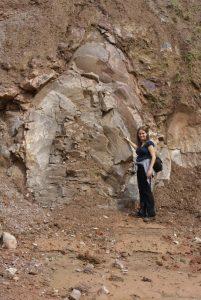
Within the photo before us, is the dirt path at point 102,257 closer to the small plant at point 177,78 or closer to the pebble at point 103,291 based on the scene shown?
the pebble at point 103,291

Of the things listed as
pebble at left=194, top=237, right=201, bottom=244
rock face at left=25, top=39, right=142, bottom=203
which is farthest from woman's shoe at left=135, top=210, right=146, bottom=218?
pebble at left=194, top=237, right=201, bottom=244

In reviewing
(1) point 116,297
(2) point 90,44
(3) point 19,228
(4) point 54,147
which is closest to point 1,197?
(3) point 19,228

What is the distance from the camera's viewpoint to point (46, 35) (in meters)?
9.73

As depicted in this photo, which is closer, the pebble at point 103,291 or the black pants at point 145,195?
the pebble at point 103,291

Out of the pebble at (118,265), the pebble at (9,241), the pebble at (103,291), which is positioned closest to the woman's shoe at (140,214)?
the pebble at (118,265)

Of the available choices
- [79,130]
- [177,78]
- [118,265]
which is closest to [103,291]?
[118,265]

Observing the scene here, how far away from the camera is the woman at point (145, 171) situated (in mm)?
8133

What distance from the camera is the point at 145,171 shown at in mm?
8141

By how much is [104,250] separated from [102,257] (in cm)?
26

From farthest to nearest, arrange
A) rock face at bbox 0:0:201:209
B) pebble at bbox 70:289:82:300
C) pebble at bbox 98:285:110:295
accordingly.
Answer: rock face at bbox 0:0:201:209 → pebble at bbox 98:285:110:295 → pebble at bbox 70:289:82:300

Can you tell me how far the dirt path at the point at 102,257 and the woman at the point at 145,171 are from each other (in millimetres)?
268

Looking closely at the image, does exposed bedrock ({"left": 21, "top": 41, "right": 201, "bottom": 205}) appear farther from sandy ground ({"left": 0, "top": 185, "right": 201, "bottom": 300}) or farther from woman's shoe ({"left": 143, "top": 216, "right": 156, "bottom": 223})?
woman's shoe ({"left": 143, "top": 216, "right": 156, "bottom": 223})

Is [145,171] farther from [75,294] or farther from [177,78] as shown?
[75,294]

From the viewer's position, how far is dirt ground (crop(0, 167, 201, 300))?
576cm
